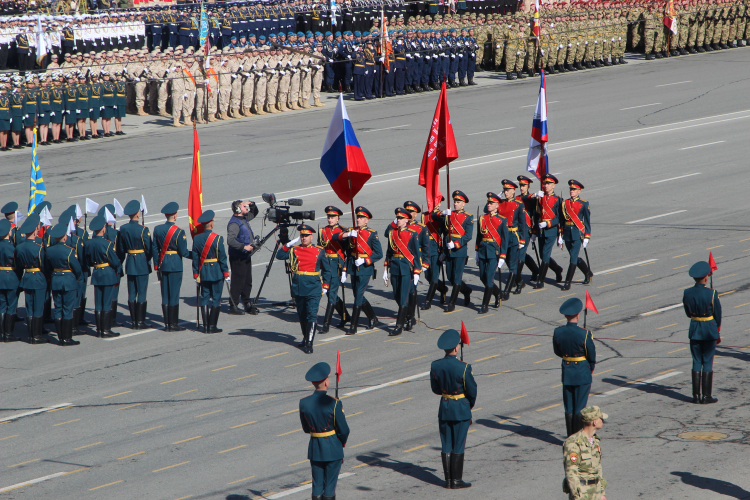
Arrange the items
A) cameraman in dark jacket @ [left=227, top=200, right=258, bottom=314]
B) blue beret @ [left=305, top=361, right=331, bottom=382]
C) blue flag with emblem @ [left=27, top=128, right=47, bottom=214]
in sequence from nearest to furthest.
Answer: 1. blue beret @ [left=305, top=361, right=331, bottom=382]
2. cameraman in dark jacket @ [left=227, top=200, right=258, bottom=314]
3. blue flag with emblem @ [left=27, top=128, right=47, bottom=214]

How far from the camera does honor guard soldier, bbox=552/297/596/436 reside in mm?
8930

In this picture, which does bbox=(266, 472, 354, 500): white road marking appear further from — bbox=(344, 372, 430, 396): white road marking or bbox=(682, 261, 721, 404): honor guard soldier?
bbox=(682, 261, 721, 404): honor guard soldier

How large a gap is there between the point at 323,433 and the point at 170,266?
6399 millimetres

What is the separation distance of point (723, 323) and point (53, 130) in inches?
773

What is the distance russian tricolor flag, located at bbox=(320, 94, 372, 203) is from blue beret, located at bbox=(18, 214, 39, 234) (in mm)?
4019

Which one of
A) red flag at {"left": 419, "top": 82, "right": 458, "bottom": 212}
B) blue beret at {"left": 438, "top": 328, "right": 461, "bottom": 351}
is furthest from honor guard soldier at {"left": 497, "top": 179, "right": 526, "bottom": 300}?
blue beret at {"left": 438, "top": 328, "right": 461, "bottom": 351}

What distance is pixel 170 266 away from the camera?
13281 mm

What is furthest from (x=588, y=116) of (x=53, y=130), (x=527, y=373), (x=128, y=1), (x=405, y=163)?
(x=128, y=1)

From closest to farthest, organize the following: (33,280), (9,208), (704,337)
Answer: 1. (704,337)
2. (33,280)
3. (9,208)

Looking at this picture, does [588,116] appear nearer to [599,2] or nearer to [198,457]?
[599,2]

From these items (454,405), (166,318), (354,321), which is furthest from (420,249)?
(454,405)

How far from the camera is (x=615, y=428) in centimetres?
933

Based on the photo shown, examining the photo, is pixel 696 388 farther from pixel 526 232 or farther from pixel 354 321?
pixel 526 232

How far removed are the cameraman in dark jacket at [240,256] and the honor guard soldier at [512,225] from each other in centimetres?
367
